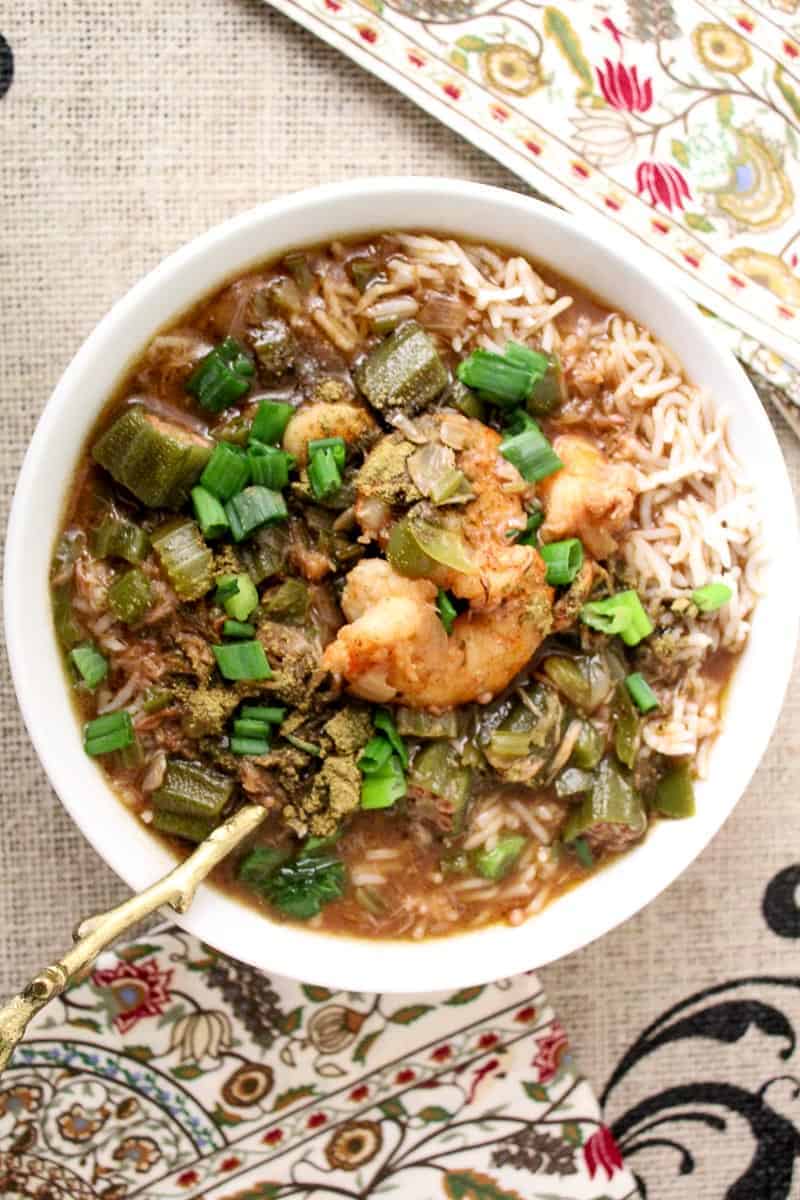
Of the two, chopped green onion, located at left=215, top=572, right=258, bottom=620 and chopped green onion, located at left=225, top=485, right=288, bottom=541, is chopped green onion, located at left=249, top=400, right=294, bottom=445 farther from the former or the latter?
chopped green onion, located at left=215, top=572, right=258, bottom=620

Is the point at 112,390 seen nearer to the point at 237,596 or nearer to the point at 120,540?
the point at 120,540

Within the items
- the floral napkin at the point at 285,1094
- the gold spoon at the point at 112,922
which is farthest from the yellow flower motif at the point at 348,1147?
the gold spoon at the point at 112,922

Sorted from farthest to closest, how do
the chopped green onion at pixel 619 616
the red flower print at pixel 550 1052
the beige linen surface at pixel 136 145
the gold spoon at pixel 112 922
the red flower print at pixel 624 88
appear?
the red flower print at pixel 550 1052 → the red flower print at pixel 624 88 → the beige linen surface at pixel 136 145 → the chopped green onion at pixel 619 616 → the gold spoon at pixel 112 922

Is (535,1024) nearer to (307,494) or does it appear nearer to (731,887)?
(731,887)

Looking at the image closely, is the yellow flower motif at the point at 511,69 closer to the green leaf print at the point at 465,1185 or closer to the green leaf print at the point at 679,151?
the green leaf print at the point at 679,151

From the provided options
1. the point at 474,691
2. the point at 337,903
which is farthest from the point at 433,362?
the point at 337,903
